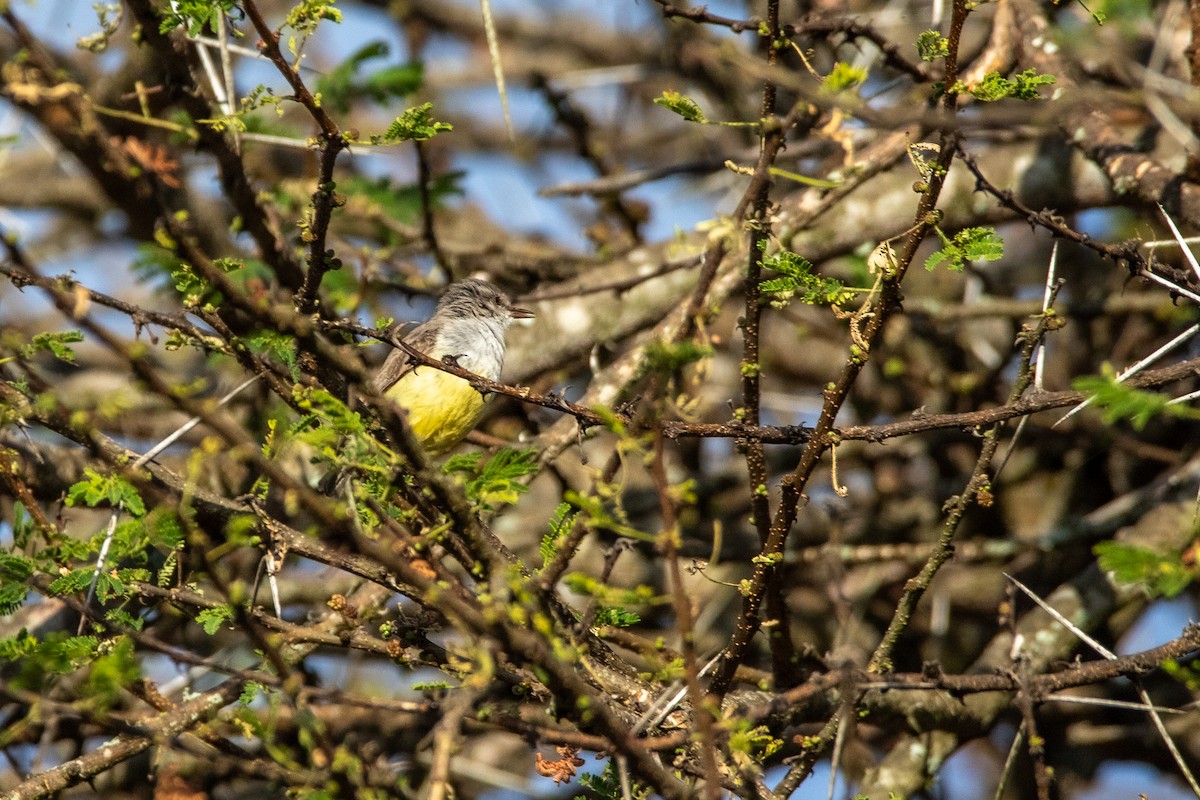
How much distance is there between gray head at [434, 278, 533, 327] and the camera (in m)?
6.38

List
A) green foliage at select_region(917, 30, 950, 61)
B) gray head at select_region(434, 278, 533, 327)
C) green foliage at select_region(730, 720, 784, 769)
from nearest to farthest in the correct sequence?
green foliage at select_region(730, 720, 784, 769) → green foliage at select_region(917, 30, 950, 61) → gray head at select_region(434, 278, 533, 327)

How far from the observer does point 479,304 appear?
645 centimetres

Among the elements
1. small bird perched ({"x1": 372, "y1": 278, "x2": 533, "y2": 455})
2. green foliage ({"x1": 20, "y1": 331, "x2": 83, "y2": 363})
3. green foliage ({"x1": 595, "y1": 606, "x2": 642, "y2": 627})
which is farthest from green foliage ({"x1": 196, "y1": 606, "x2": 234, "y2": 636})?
small bird perched ({"x1": 372, "y1": 278, "x2": 533, "y2": 455})

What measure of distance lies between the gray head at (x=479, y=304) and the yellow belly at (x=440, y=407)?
2.32ft

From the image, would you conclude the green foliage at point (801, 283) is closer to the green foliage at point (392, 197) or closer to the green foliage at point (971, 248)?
the green foliage at point (971, 248)

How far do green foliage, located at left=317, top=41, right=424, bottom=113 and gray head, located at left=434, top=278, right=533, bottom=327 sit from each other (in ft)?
3.54

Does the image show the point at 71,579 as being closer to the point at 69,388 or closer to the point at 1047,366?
the point at 69,388

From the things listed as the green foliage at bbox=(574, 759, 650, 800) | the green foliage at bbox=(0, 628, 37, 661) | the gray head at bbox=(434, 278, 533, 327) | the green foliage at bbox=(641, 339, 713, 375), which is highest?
the gray head at bbox=(434, 278, 533, 327)

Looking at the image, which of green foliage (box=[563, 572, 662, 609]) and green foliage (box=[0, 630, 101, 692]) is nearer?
green foliage (box=[563, 572, 662, 609])

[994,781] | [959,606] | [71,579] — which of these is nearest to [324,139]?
[71,579]

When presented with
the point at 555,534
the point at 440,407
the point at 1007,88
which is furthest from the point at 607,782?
the point at 440,407

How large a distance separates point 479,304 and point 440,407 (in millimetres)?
1020

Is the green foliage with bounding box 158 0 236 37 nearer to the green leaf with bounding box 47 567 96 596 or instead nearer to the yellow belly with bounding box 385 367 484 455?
the green leaf with bounding box 47 567 96 596

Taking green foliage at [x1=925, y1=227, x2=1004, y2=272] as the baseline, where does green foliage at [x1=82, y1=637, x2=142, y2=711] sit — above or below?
below
